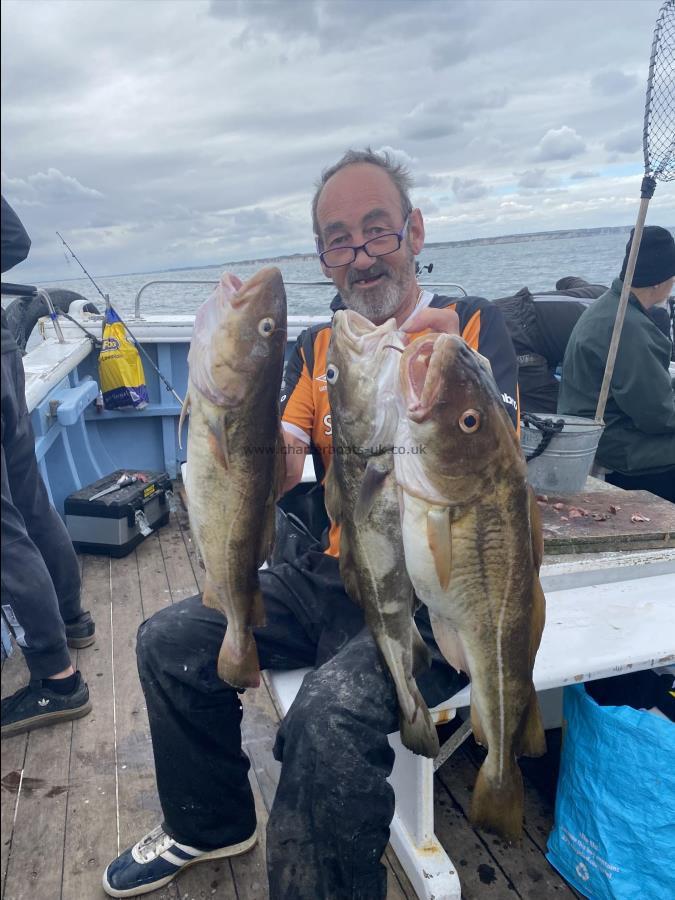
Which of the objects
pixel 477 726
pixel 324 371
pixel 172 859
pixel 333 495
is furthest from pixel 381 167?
pixel 172 859

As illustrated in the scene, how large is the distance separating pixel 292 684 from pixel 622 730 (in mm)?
1183

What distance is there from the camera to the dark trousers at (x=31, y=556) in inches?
121

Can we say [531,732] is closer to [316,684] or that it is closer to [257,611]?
[316,684]

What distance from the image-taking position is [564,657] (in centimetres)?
238

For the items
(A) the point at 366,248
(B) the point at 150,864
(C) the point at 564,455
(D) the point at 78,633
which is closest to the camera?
(B) the point at 150,864

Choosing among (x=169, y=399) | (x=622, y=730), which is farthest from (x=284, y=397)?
(x=169, y=399)

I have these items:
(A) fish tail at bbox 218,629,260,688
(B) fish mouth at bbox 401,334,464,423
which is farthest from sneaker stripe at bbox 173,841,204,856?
(B) fish mouth at bbox 401,334,464,423

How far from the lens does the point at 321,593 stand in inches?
100

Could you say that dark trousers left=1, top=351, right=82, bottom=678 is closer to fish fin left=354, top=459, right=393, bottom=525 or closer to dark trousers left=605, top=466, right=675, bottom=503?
fish fin left=354, top=459, right=393, bottom=525

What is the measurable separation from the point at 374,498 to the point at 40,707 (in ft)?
8.16

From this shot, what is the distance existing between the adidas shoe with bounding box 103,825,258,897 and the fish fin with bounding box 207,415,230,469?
64.5 inches

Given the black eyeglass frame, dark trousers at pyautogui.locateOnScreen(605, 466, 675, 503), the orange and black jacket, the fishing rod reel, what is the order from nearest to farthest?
1. the orange and black jacket
2. the black eyeglass frame
3. the fishing rod reel
4. dark trousers at pyautogui.locateOnScreen(605, 466, 675, 503)

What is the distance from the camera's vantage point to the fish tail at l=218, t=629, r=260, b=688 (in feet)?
6.96

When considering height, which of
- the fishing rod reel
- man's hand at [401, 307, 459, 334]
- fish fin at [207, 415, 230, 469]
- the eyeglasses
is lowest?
fish fin at [207, 415, 230, 469]
